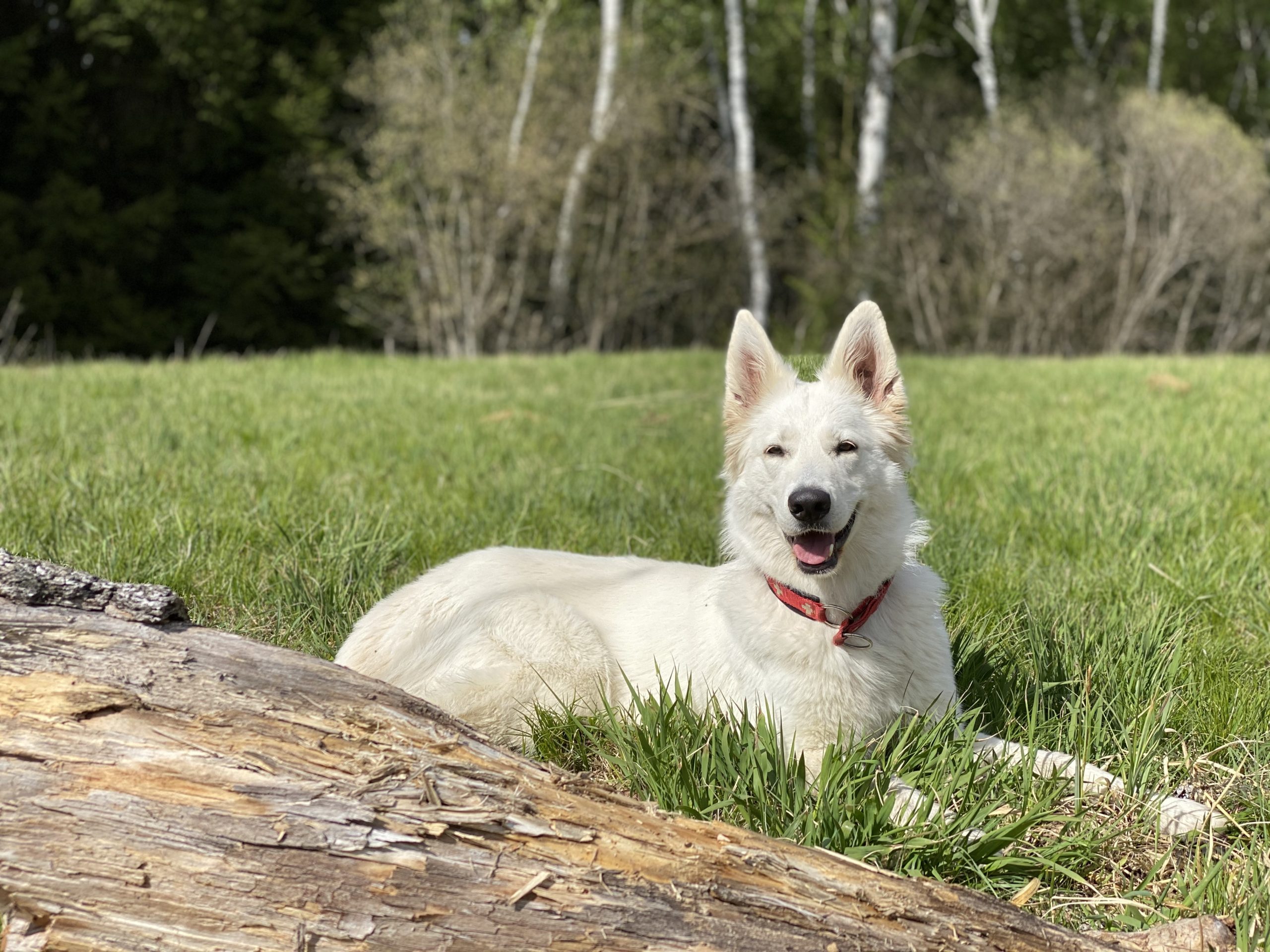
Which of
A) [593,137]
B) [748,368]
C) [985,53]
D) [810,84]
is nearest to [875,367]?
[748,368]

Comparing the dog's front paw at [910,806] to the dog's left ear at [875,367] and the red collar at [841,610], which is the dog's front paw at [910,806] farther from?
the dog's left ear at [875,367]

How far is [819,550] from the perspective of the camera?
8.89 feet

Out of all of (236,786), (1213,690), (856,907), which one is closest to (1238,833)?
(1213,690)

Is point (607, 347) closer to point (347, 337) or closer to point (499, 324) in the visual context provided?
point (499, 324)

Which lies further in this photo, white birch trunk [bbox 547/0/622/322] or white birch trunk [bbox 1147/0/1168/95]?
white birch trunk [bbox 1147/0/1168/95]

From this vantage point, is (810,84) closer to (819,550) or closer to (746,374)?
(746,374)

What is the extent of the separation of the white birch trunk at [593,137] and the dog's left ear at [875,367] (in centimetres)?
1757

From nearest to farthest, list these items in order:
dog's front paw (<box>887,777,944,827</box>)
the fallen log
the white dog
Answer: the fallen log
dog's front paw (<box>887,777,944,827</box>)
the white dog

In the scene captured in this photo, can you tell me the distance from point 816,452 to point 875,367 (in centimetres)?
41

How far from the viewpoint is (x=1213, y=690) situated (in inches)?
115

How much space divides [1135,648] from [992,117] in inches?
834

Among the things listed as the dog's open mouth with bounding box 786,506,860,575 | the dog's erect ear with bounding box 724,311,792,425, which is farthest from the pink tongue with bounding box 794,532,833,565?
the dog's erect ear with bounding box 724,311,792,425

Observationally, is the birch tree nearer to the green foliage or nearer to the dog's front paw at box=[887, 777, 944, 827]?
the green foliage

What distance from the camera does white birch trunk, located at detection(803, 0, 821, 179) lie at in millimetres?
26688
